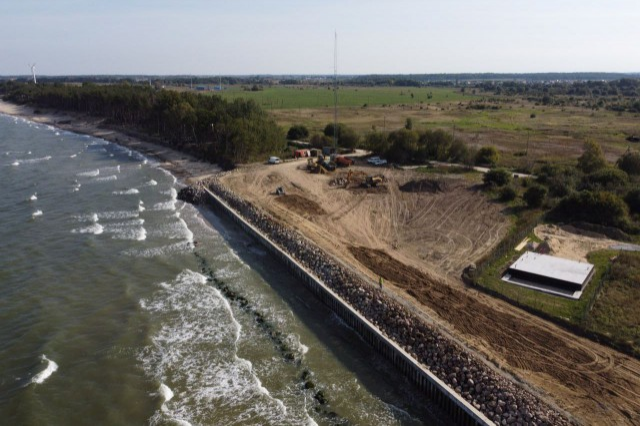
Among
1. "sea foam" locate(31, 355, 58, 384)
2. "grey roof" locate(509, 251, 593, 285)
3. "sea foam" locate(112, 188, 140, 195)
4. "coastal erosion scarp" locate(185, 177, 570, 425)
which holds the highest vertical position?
"sea foam" locate(112, 188, 140, 195)

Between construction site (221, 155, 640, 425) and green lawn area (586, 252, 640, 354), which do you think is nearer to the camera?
construction site (221, 155, 640, 425)

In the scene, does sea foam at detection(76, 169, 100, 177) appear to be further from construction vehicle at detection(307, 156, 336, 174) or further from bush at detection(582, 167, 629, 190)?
bush at detection(582, 167, 629, 190)

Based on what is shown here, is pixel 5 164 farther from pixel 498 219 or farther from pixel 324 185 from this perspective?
pixel 498 219

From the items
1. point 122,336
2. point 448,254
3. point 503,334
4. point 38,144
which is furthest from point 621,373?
point 38,144

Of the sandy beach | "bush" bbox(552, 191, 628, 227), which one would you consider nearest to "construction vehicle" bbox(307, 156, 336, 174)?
the sandy beach

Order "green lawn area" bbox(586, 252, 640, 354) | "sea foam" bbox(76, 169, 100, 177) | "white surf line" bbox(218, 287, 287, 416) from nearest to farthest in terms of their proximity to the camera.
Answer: "white surf line" bbox(218, 287, 287, 416) < "green lawn area" bbox(586, 252, 640, 354) < "sea foam" bbox(76, 169, 100, 177)

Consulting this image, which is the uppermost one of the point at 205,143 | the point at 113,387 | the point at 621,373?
the point at 205,143

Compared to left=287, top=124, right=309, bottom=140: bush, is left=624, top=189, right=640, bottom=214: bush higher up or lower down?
lower down

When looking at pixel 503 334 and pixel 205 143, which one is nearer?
pixel 503 334

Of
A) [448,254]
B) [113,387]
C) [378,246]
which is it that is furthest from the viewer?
[378,246]
